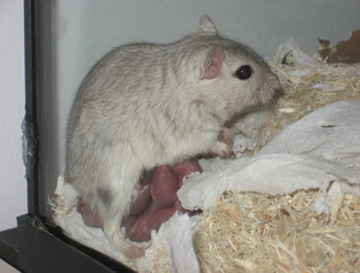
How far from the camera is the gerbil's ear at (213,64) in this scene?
185 cm

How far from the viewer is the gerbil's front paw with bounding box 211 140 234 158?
7.20ft

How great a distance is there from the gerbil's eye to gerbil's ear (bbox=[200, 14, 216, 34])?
30cm

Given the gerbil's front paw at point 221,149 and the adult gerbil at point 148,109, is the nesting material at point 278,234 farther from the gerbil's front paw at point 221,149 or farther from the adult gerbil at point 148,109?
the gerbil's front paw at point 221,149

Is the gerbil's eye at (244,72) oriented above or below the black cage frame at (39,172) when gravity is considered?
above

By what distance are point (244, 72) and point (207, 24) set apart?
35cm

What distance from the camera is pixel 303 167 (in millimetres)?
1437

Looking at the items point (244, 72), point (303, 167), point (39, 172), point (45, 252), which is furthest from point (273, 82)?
point (45, 252)

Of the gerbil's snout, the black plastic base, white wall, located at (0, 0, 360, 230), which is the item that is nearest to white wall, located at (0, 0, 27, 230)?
white wall, located at (0, 0, 360, 230)

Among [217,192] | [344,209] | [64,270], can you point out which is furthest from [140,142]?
[344,209]

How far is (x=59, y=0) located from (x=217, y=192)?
1076 mm

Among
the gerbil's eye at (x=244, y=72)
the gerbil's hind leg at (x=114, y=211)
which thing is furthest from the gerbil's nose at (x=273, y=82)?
the gerbil's hind leg at (x=114, y=211)

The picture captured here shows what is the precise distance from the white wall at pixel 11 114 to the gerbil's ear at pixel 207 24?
2.92ft

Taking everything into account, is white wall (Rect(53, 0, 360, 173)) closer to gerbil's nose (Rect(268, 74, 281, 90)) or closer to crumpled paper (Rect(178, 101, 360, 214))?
gerbil's nose (Rect(268, 74, 281, 90))

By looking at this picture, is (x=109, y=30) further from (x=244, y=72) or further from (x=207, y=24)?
(x=244, y=72)
